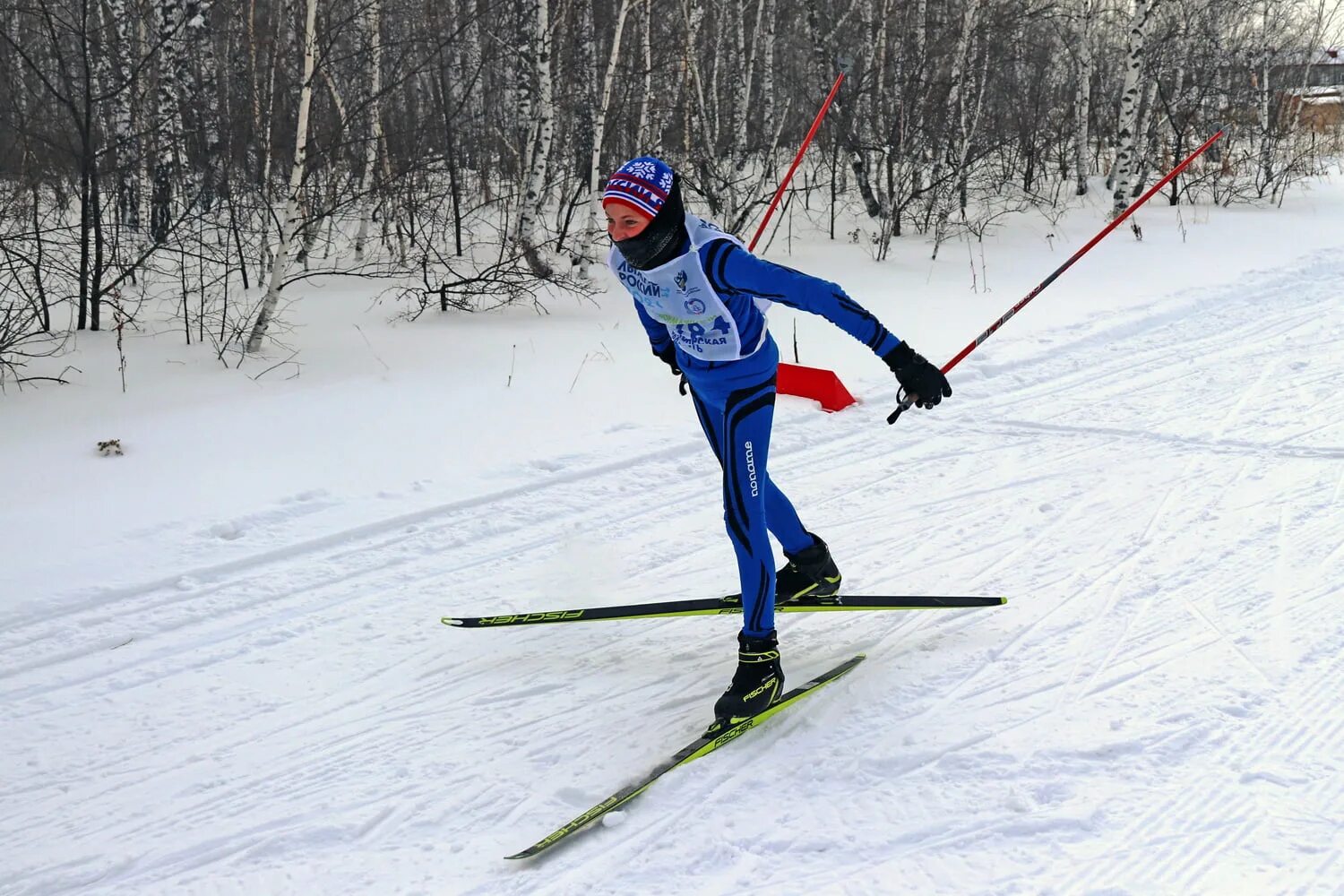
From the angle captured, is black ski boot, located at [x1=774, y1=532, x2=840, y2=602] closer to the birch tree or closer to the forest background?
the forest background

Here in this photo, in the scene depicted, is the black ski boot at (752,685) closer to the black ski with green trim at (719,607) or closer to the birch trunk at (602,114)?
the black ski with green trim at (719,607)

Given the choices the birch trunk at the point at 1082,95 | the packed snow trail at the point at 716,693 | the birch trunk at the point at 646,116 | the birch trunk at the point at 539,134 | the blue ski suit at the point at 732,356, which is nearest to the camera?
the packed snow trail at the point at 716,693

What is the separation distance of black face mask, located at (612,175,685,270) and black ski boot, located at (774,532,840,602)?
1357mm

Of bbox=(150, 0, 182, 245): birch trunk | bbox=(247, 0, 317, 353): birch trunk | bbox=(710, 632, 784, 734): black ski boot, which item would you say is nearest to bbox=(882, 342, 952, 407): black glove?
bbox=(710, 632, 784, 734): black ski boot

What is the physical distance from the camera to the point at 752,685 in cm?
338

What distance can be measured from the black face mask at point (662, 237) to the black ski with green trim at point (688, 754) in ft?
4.98

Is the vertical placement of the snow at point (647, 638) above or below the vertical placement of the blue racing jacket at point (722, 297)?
below

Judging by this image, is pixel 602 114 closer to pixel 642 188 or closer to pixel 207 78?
pixel 207 78

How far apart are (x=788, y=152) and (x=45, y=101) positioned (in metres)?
13.0

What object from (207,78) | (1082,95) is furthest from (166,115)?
(1082,95)

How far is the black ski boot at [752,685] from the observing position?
3289 mm

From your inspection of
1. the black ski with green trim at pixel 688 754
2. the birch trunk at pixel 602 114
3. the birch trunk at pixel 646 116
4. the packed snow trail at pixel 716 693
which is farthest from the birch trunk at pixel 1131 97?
the black ski with green trim at pixel 688 754

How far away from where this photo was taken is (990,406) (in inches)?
268

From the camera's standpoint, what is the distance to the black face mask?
3.19 meters
